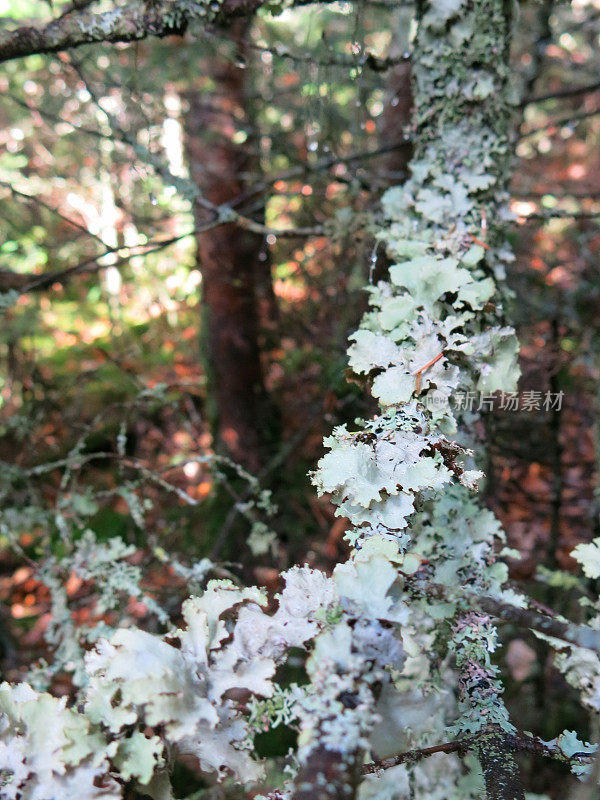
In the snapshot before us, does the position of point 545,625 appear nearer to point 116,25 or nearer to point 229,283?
point 116,25

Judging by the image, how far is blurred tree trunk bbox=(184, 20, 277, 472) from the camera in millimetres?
2945

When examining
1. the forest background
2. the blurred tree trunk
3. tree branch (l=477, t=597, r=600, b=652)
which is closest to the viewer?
tree branch (l=477, t=597, r=600, b=652)

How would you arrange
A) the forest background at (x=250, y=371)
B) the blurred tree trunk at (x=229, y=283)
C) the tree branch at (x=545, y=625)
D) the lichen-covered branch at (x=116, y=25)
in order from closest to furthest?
the tree branch at (x=545, y=625) < the lichen-covered branch at (x=116, y=25) < the forest background at (x=250, y=371) < the blurred tree trunk at (x=229, y=283)

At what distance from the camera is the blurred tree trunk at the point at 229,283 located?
2.95 m

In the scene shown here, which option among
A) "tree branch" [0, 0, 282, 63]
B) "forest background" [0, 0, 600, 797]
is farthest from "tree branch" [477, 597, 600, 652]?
"tree branch" [0, 0, 282, 63]

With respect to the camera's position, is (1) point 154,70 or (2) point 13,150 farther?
(2) point 13,150

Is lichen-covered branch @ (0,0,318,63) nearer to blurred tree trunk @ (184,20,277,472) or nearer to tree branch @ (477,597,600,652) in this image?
tree branch @ (477,597,600,652)

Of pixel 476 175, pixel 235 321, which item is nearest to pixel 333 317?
pixel 235 321

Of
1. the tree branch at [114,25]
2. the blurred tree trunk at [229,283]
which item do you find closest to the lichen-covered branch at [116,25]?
the tree branch at [114,25]

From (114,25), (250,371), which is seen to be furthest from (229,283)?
(114,25)

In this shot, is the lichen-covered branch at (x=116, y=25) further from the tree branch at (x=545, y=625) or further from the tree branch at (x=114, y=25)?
the tree branch at (x=545, y=625)

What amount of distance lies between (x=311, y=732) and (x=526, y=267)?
319 cm

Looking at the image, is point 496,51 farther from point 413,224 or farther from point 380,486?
point 380,486

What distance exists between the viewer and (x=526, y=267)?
337cm
